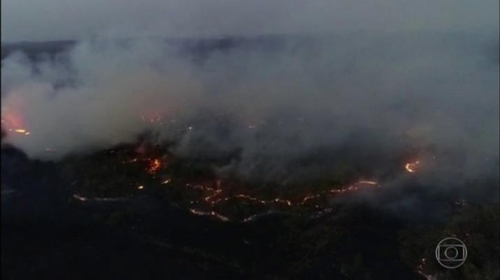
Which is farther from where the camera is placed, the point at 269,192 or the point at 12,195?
the point at 269,192

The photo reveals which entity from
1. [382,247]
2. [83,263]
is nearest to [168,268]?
[83,263]

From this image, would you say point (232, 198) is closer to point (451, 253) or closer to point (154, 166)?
point (154, 166)

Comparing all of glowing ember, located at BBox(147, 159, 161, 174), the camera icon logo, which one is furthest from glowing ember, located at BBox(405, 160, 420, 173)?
glowing ember, located at BBox(147, 159, 161, 174)

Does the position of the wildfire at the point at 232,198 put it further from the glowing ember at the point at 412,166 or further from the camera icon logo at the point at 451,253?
the camera icon logo at the point at 451,253

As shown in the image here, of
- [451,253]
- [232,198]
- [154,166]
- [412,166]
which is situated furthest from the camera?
[412,166]

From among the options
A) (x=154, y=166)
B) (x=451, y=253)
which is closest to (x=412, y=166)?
(x=451, y=253)

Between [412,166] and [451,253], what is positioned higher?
[412,166]

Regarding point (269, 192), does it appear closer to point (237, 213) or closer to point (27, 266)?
point (237, 213)
